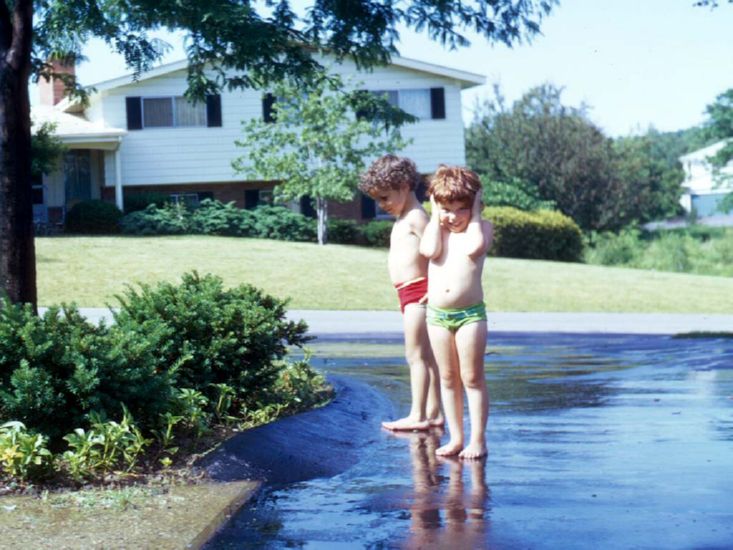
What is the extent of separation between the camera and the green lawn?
26797 mm

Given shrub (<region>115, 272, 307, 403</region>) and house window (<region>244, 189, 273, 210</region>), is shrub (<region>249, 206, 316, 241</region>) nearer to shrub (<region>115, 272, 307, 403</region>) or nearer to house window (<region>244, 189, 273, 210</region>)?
house window (<region>244, 189, 273, 210</region>)

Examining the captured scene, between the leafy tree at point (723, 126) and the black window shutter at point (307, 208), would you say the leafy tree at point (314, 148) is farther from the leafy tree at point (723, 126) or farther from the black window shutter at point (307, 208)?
the leafy tree at point (723, 126)

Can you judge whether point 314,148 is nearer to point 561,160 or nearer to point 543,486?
point 561,160

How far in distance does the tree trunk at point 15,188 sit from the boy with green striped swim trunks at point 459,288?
2928 millimetres

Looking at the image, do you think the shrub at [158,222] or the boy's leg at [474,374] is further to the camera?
the shrub at [158,222]

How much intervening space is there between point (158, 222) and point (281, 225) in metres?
3.71

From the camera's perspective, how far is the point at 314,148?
38969 mm

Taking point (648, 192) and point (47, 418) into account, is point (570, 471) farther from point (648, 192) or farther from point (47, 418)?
point (648, 192)

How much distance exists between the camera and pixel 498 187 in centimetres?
4747

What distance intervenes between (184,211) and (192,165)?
5.10 meters

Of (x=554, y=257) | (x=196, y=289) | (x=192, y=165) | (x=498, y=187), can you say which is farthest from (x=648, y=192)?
(x=196, y=289)

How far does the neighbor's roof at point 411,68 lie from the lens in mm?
41750

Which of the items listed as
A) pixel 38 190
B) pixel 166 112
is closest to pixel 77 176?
pixel 38 190

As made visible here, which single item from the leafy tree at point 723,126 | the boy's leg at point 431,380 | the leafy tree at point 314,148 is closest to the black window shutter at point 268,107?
the leafy tree at point 314,148
